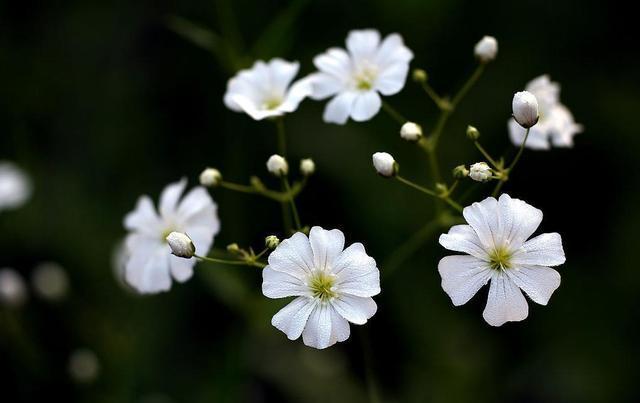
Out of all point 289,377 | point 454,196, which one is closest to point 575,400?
point 454,196

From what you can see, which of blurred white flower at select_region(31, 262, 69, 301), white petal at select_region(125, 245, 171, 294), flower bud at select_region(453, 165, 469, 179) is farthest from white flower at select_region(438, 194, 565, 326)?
blurred white flower at select_region(31, 262, 69, 301)

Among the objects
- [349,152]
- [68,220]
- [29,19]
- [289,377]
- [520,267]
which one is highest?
[29,19]

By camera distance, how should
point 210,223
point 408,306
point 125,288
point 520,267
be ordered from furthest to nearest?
point 125,288 < point 408,306 < point 210,223 < point 520,267

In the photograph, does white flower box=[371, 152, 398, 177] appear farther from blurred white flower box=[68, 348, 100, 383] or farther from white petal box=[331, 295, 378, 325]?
blurred white flower box=[68, 348, 100, 383]

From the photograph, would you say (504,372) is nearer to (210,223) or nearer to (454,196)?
(454,196)

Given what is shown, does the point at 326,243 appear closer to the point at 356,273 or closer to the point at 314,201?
the point at 356,273

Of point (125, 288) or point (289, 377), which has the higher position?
point (125, 288)

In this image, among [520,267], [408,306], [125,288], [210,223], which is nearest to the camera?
[520,267]
